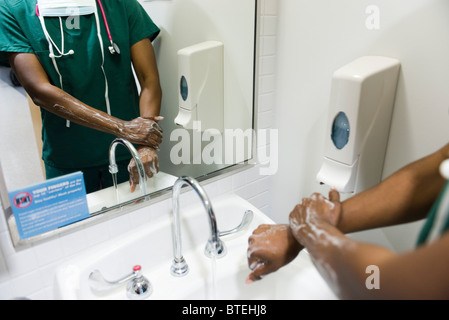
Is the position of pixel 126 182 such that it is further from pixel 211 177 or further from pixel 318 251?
pixel 318 251

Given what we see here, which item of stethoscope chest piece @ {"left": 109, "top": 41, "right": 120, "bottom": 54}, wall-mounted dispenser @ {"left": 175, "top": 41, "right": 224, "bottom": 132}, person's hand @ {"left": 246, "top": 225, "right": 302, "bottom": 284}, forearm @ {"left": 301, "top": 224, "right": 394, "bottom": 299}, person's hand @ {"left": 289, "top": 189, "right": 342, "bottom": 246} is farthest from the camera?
wall-mounted dispenser @ {"left": 175, "top": 41, "right": 224, "bottom": 132}

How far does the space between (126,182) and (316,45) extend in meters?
0.70

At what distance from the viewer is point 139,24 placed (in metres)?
0.97

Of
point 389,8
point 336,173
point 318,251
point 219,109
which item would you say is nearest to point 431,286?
point 318,251

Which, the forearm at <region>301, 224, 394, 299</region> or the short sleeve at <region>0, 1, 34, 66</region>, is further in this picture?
the short sleeve at <region>0, 1, 34, 66</region>

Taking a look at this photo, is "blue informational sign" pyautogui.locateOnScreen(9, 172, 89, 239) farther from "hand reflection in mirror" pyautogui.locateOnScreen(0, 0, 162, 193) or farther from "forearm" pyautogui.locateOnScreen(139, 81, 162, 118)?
"forearm" pyautogui.locateOnScreen(139, 81, 162, 118)

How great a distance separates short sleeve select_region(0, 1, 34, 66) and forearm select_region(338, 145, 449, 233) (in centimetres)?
85

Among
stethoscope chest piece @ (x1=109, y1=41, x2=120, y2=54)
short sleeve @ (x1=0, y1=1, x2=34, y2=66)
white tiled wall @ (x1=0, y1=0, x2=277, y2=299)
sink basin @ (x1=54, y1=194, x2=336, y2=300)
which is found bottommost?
sink basin @ (x1=54, y1=194, x2=336, y2=300)

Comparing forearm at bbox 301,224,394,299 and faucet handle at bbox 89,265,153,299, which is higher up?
forearm at bbox 301,224,394,299

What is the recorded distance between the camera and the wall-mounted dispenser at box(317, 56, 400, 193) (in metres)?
0.80

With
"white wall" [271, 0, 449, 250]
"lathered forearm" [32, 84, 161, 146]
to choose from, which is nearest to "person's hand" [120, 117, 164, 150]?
"lathered forearm" [32, 84, 161, 146]

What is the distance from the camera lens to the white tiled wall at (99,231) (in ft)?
2.57

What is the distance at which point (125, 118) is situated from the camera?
98 cm

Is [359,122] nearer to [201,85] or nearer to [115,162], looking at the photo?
[201,85]
